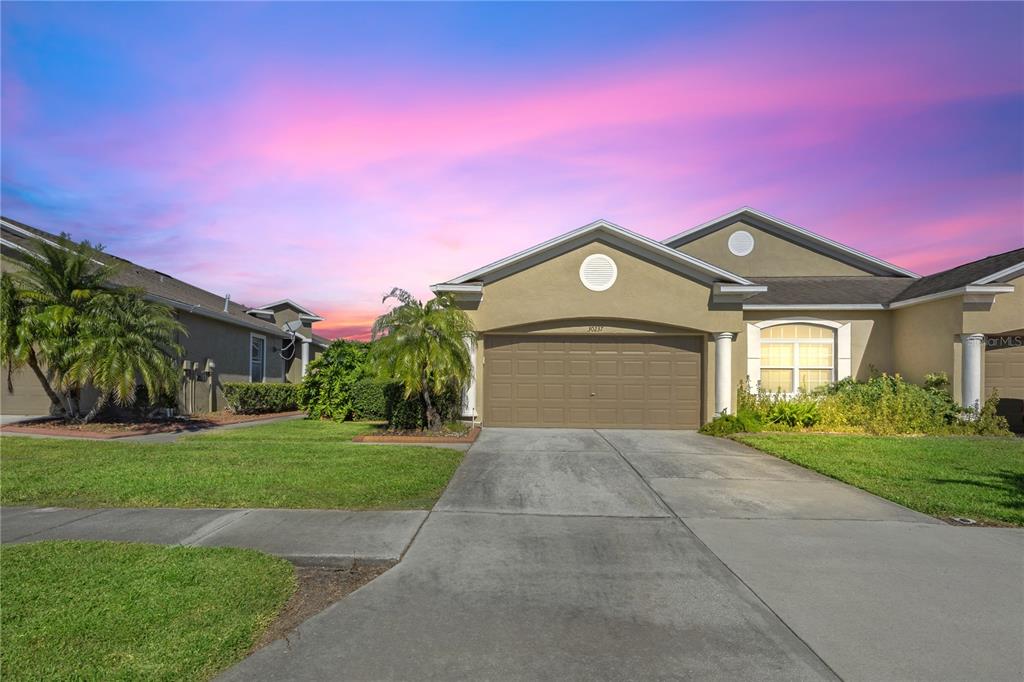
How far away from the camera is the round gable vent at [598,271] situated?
14.6 metres

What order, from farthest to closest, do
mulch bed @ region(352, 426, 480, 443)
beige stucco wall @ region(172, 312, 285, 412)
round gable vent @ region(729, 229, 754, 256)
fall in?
round gable vent @ region(729, 229, 754, 256) < beige stucco wall @ region(172, 312, 285, 412) < mulch bed @ region(352, 426, 480, 443)

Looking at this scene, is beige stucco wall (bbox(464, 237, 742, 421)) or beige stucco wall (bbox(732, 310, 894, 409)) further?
beige stucco wall (bbox(732, 310, 894, 409))

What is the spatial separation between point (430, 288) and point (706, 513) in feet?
31.0

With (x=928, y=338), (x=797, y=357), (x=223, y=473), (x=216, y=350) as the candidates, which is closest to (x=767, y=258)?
(x=797, y=357)

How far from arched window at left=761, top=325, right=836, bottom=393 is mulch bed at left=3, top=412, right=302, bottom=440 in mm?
15486

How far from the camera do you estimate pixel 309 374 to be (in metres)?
17.8

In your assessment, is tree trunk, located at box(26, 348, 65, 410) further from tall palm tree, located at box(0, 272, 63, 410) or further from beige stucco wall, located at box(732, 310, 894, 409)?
beige stucco wall, located at box(732, 310, 894, 409)

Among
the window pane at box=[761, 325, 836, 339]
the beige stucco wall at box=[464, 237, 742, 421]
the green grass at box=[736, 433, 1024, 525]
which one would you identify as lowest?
the green grass at box=[736, 433, 1024, 525]

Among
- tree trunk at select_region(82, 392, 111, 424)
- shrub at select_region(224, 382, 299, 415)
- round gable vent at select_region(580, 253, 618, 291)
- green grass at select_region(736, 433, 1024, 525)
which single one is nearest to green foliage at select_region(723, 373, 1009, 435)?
green grass at select_region(736, 433, 1024, 525)

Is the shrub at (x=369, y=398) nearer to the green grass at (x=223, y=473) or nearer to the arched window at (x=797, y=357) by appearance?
the green grass at (x=223, y=473)

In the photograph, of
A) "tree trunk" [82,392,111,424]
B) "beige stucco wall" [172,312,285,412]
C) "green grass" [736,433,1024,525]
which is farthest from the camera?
"beige stucco wall" [172,312,285,412]

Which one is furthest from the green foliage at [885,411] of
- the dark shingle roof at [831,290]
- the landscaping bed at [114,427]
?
the landscaping bed at [114,427]

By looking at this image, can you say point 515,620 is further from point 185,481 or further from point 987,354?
point 987,354

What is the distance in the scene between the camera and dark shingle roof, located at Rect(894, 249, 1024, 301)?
1449cm
